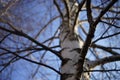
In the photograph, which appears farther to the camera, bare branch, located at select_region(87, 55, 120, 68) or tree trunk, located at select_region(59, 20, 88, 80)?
bare branch, located at select_region(87, 55, 120, 68)

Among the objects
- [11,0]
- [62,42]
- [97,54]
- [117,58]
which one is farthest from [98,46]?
[11,0]

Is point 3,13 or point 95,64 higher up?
point 3,13

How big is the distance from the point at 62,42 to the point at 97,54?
1.61 meters

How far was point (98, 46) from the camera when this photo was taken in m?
4.07

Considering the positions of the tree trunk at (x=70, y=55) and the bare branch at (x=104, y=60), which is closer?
the tree trunk at (x=70, y=55)

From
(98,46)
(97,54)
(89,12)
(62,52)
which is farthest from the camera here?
(97,54)

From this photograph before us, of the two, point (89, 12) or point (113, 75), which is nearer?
point (89, 12)

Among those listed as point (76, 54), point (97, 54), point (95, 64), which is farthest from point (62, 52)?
point (97, 54)

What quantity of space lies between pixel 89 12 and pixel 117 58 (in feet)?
2.35

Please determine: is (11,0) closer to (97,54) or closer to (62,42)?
(62,42)

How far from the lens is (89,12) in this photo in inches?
93.2

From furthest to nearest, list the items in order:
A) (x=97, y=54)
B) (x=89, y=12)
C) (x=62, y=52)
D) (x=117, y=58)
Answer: (x=97, y=54) → (x=62, y=52) → (x=117, y=58) → (x=89, y=12)

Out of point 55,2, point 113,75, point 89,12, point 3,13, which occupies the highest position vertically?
point 55,2

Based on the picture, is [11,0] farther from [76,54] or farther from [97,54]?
[97,54]
